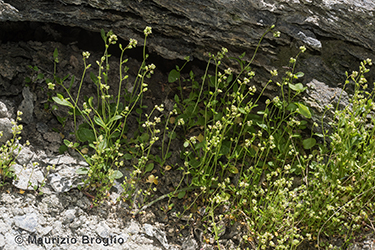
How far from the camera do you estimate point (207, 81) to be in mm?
4000

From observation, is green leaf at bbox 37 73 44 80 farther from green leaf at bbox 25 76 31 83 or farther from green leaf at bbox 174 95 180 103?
green leaf at bbox 174 95 180 103

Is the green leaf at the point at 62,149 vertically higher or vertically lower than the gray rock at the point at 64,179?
higher

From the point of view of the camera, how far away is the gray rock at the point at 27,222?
2744 millimetres

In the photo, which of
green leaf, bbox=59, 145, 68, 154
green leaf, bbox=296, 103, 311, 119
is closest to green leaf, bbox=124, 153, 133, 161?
green leaf, bbox=59, 145, 68, 154

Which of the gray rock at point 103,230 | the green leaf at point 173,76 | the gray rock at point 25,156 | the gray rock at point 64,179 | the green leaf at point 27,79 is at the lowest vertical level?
the gray rock at point 103,230

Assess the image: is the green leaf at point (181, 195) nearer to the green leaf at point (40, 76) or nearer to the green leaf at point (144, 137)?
the green leaf at point (144, 137)

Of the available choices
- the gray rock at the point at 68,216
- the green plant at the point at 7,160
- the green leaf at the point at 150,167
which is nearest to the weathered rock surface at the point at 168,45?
the gray rock at the point at 68,216

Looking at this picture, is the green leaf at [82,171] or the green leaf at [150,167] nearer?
the green leaf at [82,171]

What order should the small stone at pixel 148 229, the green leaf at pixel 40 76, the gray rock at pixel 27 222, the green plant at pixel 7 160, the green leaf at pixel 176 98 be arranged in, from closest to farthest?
the gray rock at pixel 27 222
the green plant at pixel 7 160
the small stone at pixel 148 229
the green leaf at pixel 40 76
the green leaf at pixel 176 98

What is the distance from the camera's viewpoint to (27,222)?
2.77 metres

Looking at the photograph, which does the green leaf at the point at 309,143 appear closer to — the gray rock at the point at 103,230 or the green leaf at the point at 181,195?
the green leaf at the point at 181,195

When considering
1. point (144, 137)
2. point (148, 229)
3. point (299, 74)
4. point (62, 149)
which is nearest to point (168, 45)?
point (144, 137)

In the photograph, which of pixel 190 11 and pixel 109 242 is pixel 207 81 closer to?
pixel 190 11

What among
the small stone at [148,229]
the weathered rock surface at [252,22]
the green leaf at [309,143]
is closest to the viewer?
the small stone at [148,229]
